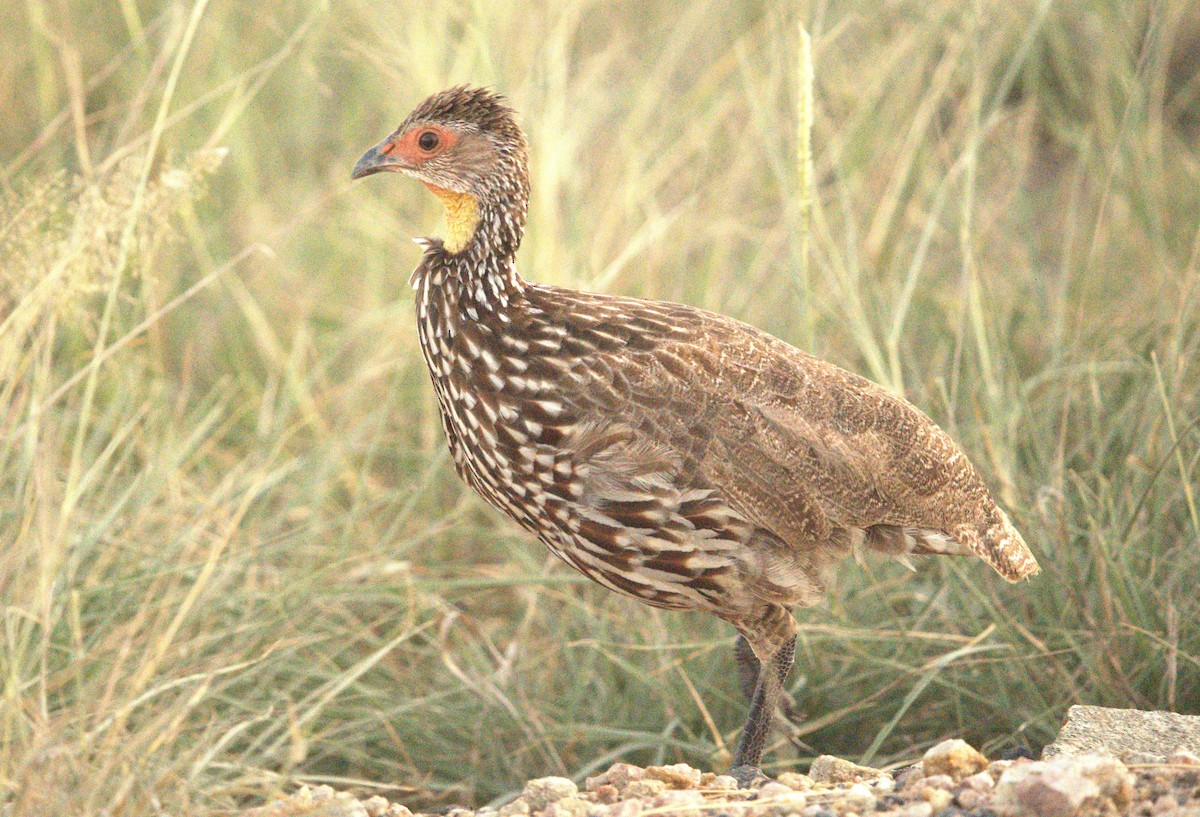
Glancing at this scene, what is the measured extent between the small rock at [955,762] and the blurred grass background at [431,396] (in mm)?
796

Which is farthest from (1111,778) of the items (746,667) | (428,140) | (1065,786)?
(428,140)

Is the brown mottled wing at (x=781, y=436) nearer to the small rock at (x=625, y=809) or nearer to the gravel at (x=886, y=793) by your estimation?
the gravel at (x=886, y=793)

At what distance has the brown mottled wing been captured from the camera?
360 centimetres

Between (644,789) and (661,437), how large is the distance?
2.72 ft

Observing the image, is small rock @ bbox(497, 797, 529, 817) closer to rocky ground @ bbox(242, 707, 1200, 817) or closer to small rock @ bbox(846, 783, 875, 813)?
rocky ground @ bbox(242, 707, 1200, 817)

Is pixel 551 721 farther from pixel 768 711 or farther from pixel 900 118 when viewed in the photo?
pixel 900 118

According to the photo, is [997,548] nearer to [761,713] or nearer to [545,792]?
[761,713]

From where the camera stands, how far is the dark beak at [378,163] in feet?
12.8

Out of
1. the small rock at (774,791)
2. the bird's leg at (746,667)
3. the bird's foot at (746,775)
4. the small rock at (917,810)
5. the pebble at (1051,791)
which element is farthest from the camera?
the bird's leg at (746,667)

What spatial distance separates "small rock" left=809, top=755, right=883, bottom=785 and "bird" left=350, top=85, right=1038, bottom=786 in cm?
20

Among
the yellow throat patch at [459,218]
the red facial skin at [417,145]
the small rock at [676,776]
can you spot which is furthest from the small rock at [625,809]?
the red facial skin at [417,145]

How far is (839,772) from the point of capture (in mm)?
3359

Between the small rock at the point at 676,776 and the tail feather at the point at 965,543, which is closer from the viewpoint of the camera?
the small rock at the point at 676,776

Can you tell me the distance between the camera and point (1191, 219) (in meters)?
6.15
